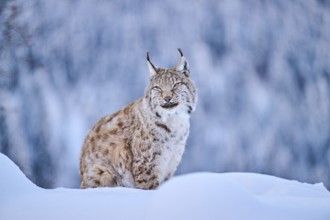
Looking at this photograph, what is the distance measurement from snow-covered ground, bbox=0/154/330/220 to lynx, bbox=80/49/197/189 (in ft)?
2.99

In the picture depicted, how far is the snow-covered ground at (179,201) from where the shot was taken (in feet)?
4.36

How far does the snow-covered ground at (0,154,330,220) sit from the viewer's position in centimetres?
133

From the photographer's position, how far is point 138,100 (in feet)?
11.0

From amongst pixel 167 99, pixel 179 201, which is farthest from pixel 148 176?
pixel 179 201

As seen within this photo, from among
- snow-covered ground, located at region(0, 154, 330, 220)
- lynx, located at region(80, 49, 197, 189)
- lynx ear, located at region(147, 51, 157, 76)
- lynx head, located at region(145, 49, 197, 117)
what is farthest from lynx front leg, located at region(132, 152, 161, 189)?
snow-covered ground, located at region(0, 154, 330, 220)

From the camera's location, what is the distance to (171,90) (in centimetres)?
307

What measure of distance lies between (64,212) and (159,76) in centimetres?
162

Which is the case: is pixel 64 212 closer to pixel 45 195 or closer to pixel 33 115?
pixel 45 195

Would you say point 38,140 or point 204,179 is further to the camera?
point 38,140

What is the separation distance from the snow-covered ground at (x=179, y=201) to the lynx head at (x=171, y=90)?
893 millimetres

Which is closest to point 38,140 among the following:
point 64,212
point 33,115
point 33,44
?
point 33,115

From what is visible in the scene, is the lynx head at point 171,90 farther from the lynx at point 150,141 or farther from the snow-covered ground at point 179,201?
the snow-covered ground at point 179,201

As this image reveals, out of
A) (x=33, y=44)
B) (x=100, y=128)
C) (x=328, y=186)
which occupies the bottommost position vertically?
(x=328, y=186)

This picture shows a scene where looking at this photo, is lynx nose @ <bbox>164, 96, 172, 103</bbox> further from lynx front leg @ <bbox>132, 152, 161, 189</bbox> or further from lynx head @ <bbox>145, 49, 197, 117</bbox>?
lynx front leg @ <bbox>132, 152, 161, 189</bbox>
